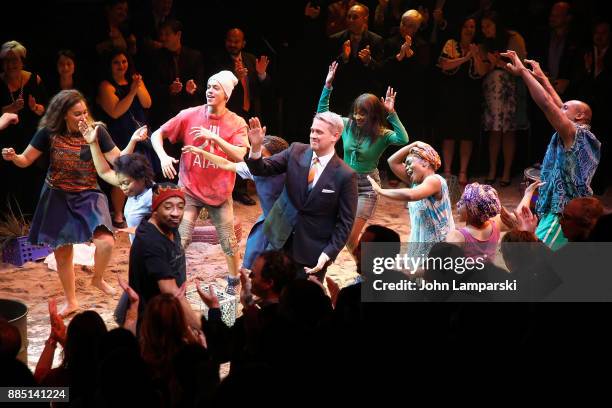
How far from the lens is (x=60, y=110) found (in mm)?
6660

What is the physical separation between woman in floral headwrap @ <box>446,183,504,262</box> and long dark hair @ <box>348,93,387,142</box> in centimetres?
162

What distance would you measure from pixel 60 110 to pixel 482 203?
9.98 ft

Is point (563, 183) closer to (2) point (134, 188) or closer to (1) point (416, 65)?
(2) point (134, 188)

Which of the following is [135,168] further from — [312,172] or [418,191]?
[418,191]

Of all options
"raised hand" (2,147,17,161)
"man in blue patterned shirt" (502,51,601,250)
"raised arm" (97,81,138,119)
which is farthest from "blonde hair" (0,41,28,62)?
"man in blue patterned shirt" (502,51,601,250)

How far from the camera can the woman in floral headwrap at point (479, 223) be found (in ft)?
19.1

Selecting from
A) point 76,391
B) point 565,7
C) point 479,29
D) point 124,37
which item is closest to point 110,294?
point 124,37

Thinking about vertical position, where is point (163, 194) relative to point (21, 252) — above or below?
above

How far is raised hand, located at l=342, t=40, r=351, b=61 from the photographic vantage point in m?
9.68

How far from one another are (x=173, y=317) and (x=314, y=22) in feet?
22.5

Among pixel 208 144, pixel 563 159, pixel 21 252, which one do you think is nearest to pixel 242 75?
pixel 208 144

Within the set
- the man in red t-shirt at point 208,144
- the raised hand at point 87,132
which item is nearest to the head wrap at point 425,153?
the man in red t-shirt at point 208,144

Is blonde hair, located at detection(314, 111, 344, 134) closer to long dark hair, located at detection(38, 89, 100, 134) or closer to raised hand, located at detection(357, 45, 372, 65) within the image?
long dark hair, located at detection(38, 89, 100, 134)

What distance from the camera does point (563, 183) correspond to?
646 cm
